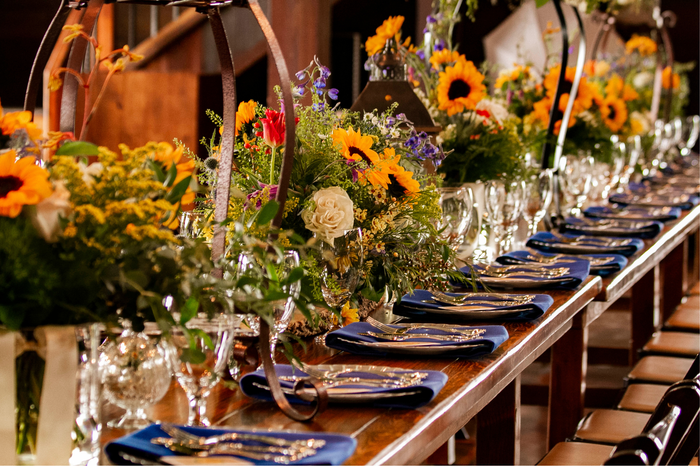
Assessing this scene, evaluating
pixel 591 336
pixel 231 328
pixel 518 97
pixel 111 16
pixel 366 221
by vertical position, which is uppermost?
pixel 111 16

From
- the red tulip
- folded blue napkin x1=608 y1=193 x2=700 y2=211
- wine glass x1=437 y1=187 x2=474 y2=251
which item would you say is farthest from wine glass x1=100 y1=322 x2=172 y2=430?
folded blue napkin x1=608 y1=193 x2=700 y2=211

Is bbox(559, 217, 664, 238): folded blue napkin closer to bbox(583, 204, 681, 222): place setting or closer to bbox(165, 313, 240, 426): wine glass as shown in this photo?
bbox(583, 204, 681, 222): place setting

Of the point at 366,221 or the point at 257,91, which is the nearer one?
the point at 366,221

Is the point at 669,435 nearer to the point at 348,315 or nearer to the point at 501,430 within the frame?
the point at 348,315

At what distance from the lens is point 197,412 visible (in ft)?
3.63

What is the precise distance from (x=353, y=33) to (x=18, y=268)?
647cm

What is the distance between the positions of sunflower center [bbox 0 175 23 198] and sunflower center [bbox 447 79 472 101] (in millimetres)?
1761

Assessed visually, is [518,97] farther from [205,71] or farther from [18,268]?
[18,268]

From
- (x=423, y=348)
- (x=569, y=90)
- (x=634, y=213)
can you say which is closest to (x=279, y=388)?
(x=423, y=348)

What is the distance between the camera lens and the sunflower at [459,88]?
8.34 ft

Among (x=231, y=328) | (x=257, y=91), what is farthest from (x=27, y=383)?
(x=257, y=91)

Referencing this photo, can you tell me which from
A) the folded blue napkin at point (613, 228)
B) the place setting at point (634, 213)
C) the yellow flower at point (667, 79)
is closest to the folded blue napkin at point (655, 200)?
the place setting at point (634, 213)

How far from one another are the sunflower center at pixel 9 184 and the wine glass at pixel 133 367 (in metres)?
0.20

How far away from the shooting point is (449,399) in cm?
120
